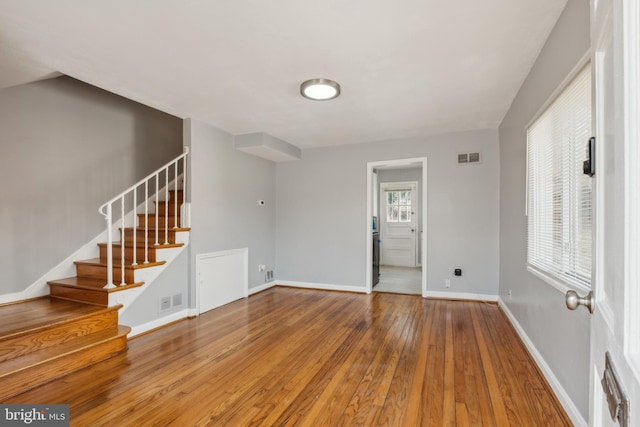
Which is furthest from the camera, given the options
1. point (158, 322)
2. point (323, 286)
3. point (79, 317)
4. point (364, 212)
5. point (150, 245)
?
point (323, 286)

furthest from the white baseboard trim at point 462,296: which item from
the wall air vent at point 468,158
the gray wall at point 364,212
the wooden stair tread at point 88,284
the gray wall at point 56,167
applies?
the gray wall at point 56,167

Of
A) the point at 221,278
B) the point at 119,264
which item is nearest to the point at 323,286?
the point at 221,278

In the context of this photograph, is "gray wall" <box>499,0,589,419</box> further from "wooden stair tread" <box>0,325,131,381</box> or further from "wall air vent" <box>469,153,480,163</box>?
"wooden stair tread" <box>0,325,131,381</box>

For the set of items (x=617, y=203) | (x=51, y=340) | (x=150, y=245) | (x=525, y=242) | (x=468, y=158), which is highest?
(x=468, y=158)

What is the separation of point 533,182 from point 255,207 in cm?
367

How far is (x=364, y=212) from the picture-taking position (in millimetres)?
4914

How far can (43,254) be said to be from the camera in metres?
3.27

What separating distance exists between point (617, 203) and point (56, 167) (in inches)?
177

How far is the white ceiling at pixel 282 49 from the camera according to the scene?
184 cm

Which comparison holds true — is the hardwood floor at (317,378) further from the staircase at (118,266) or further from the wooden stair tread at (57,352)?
the staircase at (118,266)

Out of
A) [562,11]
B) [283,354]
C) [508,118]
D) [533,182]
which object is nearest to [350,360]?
[283,354]

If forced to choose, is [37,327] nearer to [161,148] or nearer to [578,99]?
[161,148]

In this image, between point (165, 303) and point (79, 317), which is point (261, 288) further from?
point (79, 317)

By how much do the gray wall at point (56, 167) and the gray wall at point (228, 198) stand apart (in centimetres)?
108
